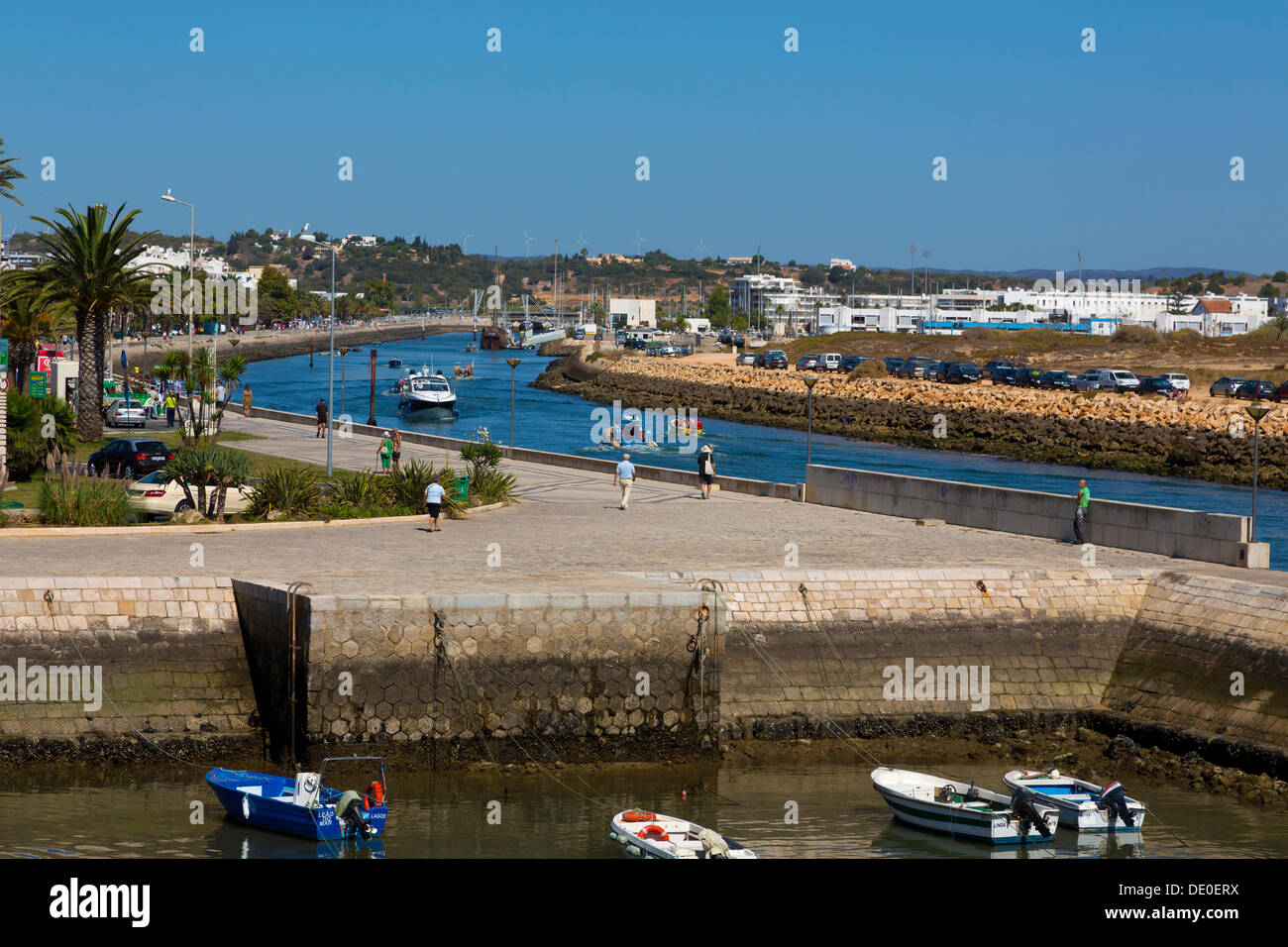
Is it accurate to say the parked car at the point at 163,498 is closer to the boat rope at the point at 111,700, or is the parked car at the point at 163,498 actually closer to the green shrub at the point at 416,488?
the green shrub at the point at 416,488

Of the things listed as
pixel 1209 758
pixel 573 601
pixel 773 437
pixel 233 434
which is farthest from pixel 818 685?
pixel 773 437

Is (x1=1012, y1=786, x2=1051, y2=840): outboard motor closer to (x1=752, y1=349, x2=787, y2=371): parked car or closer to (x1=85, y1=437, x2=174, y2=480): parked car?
(x1=85, y1=437, x2=174, y2=480): parked car

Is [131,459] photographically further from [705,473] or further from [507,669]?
[507,669]

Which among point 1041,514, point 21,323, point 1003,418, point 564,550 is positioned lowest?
point 564,550

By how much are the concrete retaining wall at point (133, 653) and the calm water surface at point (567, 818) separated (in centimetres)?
90

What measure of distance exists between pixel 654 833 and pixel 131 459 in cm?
2571

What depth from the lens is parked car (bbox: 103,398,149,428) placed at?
5481cm

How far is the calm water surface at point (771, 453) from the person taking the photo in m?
56.2

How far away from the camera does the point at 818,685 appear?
2358cm

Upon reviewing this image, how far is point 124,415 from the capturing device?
181 ft

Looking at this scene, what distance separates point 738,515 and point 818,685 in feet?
31.4

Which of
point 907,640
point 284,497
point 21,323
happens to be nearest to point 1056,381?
point 21,323

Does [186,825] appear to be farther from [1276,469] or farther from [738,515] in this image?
[1276,469]

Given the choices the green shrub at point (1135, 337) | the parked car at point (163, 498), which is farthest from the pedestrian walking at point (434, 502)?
the green shrub at point (1135, 337)
